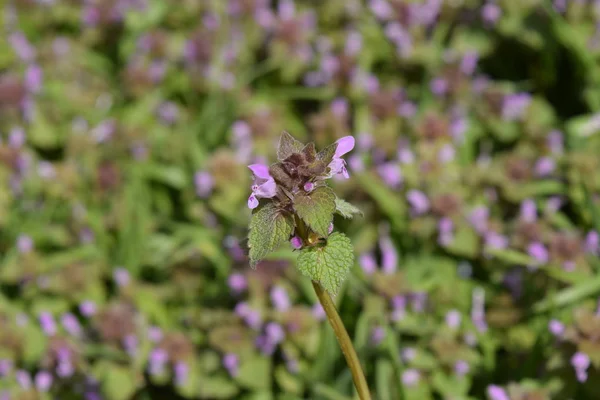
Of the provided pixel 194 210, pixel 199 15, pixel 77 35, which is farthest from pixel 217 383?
pixel 77 35

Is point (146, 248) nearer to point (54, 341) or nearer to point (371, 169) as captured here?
point (54, 341)

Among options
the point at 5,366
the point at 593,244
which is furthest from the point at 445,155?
the point at 5,366

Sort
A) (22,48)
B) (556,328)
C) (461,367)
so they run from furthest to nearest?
(22,48), (461,367), (556,328)

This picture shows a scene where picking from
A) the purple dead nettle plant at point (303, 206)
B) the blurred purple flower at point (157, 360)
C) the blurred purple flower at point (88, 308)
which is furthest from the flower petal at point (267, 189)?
the blurred purple flower at point (88, 308)

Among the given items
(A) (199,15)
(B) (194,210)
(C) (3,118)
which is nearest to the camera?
(B) (194,210)

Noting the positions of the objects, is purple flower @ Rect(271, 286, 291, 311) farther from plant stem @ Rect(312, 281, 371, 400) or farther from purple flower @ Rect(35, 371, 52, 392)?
plant stem @ Rect(312, 281, 371, 400)

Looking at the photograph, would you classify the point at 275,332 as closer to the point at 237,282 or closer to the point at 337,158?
the point at 237,282

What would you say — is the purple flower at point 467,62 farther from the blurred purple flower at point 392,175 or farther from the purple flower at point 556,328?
the purple flower at point 556,328
